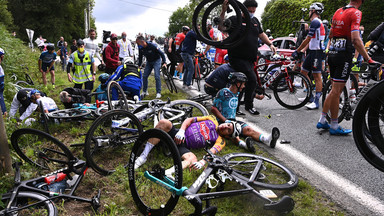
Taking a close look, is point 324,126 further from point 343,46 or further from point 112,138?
point 112,138

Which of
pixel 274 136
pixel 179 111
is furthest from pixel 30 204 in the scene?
pixel 274 136

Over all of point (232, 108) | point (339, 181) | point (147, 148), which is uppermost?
point (232, 108)

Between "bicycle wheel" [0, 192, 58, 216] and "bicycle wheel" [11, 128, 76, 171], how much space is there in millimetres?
641

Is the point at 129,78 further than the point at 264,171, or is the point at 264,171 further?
the point at 129,78

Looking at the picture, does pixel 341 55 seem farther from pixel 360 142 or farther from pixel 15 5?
pixel 15 5

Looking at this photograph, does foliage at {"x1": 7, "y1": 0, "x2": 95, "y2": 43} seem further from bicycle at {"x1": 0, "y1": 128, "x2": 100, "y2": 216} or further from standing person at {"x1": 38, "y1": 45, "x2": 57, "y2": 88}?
bicycle at {"x1": 0, "y1": 128, "x2": 100, "y2": 216}

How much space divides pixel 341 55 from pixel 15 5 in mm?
47614

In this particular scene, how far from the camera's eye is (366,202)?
285cm

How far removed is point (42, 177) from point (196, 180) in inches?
69.9

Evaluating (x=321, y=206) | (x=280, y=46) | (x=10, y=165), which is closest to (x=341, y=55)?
(x=321, y=206)

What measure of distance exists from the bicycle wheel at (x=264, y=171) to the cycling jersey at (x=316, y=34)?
3.86 metres

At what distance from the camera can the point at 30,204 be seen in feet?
8.76

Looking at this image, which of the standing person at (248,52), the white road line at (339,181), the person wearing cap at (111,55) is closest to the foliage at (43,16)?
the person wearing cap at (111,55)

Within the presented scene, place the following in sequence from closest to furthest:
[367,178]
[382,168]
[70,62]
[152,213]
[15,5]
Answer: [382,168] → [152,213] → [367,178] → [70,62] → [15,5]
